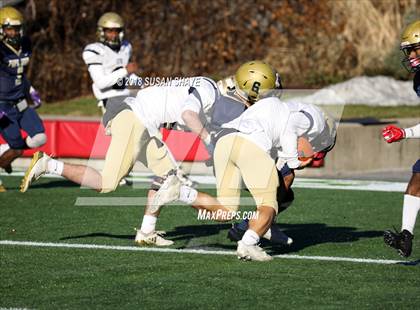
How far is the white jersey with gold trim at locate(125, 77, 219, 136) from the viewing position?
7.51 meters

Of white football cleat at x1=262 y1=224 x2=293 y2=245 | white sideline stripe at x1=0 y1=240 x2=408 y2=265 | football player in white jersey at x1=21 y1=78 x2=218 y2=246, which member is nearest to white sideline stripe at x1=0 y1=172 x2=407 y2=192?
football player in white jersey at x1=21 y1=78 x2=218 y2=246

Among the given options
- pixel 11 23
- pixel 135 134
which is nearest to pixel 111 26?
pixel 11 23

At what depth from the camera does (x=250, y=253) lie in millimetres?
6906

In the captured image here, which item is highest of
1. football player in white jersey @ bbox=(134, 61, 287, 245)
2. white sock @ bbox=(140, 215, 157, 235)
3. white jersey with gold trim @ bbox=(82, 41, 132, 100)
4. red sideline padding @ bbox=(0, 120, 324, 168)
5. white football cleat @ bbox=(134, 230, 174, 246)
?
football player in white jersey @ bbox=(134, 61, 287, 245)

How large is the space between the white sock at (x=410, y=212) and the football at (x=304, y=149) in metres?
0.77

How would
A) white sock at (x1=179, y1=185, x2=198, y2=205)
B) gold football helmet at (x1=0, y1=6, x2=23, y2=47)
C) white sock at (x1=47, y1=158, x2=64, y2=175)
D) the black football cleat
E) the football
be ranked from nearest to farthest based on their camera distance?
the black football cleat < white sock at (x1=179, y1=185, x2=198, y2=205) < the football < white sock at (x1=47, y1=158, x2=64, y2=175) < gold football helmet at (x1=0, y1=6, x2=23, y2=47)

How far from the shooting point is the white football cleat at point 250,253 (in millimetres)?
6891

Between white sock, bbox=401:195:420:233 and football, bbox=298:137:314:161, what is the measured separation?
766 mm

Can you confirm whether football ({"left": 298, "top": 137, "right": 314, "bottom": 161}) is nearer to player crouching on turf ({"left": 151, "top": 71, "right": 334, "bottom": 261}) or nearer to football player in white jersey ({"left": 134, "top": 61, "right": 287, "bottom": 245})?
player crouching on turf ({"left": 151, "top": 71, "right": 334, "bottom": 261})

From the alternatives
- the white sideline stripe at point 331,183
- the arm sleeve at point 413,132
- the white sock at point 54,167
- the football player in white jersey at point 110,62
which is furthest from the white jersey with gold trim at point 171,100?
the white sideline stripe at point 331,183

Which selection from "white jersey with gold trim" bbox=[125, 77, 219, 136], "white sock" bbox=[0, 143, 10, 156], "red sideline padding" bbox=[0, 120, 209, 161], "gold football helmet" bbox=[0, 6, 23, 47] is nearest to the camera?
"white jersey with gold trim" bbox=[125, 77, 219, 136]

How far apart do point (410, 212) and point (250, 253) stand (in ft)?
3.76

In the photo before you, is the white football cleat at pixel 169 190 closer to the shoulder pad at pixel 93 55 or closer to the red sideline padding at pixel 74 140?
the shoulder pad at pixel 93 55

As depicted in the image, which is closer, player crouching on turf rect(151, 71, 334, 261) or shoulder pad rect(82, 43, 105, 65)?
player crouching on turf rect(151, 71, 334, 261)
